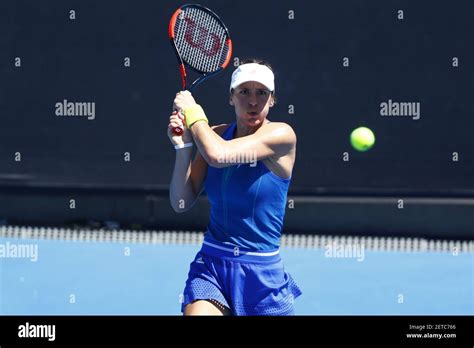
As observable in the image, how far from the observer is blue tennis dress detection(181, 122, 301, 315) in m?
3.57

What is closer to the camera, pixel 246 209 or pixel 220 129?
pixel 246 209

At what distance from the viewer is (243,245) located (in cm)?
359

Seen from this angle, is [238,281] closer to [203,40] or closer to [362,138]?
[203,40]

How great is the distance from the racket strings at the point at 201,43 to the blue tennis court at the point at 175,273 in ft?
8.07

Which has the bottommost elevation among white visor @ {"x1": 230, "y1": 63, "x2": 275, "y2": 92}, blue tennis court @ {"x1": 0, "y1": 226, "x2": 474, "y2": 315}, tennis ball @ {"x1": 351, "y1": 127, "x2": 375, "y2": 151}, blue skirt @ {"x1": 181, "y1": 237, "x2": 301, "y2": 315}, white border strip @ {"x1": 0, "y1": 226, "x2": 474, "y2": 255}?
blue tennis court @ {"x1": 0, "y1": 226, "x2": 474, "y2": 315}

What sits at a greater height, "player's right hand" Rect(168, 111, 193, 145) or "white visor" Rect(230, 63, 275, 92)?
"white visor" Rect(230, 63, 275, 92)

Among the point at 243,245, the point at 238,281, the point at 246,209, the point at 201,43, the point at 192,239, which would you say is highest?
the point at 201,43

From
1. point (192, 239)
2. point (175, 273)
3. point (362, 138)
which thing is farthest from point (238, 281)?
point (362, 138)

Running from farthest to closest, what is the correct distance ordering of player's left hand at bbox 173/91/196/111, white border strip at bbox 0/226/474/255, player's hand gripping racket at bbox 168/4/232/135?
white border strip at bbox 0/226/474/255
player's hand gripping racket at bbox 168/4/232/135
player's left hand at bbox 173/91/196/111

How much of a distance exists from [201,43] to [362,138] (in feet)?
13.8

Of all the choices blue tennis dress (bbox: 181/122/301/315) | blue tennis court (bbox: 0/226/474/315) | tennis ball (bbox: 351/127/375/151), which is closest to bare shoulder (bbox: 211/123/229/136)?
blue tennis dress (bbox: 181/122/301/315)

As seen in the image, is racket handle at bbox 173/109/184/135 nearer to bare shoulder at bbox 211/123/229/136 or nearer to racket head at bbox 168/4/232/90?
bare shoulder at bbox 211/123/229/136

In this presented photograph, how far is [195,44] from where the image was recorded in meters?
4.38

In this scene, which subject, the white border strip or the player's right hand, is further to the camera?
the white border strip
